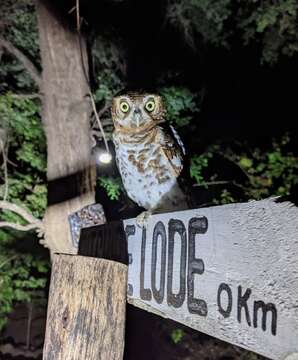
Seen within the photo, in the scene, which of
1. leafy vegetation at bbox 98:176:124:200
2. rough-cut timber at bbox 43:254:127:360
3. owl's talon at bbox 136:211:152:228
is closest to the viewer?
rough-cut timber at bbox 43:254:127:360

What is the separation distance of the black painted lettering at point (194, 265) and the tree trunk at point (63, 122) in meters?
1.93

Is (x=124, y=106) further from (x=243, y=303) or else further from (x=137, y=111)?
(x=243, y=303)

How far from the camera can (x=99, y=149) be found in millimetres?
3484

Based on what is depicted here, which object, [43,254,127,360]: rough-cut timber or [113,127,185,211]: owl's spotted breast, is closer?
[43,254,127,360]: rough-cut timber

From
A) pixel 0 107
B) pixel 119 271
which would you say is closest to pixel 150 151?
pixel 119 271

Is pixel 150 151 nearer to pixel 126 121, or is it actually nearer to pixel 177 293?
pixel 126 121

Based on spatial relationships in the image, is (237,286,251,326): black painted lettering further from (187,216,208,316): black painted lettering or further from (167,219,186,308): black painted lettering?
(167,219,186,308): black painted lettering

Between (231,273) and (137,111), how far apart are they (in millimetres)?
1300

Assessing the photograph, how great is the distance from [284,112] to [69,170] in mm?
2860

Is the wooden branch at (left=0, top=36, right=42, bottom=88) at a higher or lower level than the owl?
higher

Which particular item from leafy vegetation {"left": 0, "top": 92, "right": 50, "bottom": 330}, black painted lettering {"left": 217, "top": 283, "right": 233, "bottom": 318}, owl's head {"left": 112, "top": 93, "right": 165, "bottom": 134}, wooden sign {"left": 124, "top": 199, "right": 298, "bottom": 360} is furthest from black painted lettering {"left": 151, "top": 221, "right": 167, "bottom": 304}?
leafy vegetation {"left": 0, "top": 92, "right": 50, "bottom": 330}

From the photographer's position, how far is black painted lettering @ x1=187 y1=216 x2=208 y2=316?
1.05 meters

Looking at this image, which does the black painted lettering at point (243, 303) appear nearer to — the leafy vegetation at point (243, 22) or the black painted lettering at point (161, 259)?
the black painted lettering at point (161, 259)

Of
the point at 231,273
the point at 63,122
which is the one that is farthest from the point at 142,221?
the point at 63,122
